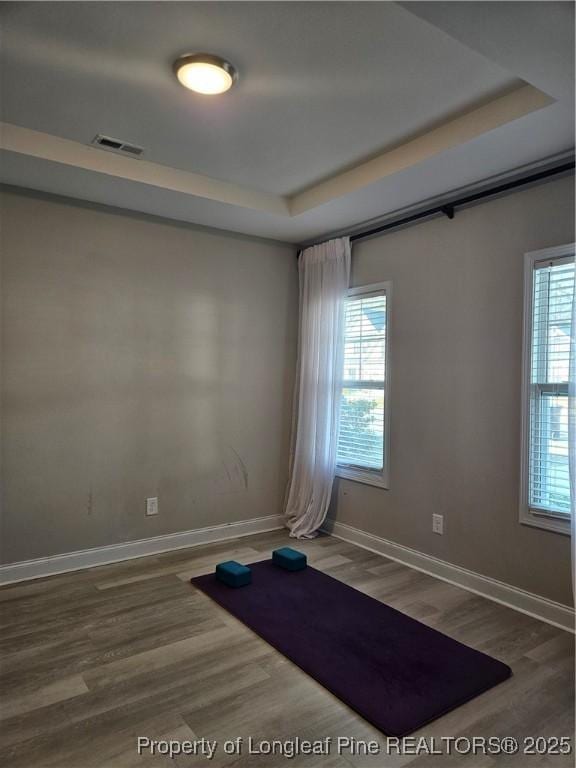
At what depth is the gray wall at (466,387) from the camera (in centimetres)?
286

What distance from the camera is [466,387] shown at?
320cm

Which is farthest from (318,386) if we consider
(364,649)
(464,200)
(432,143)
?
(364,649)

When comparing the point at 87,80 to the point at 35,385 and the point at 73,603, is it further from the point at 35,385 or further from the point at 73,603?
the point at 73,603

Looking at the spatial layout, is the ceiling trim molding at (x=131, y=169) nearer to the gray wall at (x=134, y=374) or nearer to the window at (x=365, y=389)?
the gray wall at (x=134, y=374)

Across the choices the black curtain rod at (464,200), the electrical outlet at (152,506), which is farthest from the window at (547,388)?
the electrical outlet at (152,506)

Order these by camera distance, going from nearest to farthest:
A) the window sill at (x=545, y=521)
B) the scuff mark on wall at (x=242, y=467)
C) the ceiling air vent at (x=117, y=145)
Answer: the window sill at (x=545, y=521) → the ceiling air vent at (x=117, y=145) → the scuff mark on wall at (x=242, y=467)

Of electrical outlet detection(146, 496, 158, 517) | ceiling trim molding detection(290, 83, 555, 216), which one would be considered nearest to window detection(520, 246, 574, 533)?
ceiling trim molding detection(290, 83, 555, 216)

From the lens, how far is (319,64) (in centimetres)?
212

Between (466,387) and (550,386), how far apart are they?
54cm

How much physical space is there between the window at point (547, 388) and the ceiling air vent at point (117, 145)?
232 cm

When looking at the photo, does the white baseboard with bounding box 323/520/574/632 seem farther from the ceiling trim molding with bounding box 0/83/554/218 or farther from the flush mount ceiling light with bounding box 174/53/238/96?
the flush mount ceiling light with bounding box 174/53/238/96

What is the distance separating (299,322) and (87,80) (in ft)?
8.49

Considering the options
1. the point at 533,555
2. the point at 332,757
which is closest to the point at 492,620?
the point at 533,555

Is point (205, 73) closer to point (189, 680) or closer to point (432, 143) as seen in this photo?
point (432, 143)
